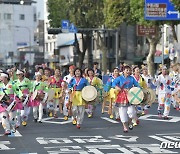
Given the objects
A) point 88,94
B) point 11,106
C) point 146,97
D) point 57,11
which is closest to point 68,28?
point 57,11

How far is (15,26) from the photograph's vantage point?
98.1 m

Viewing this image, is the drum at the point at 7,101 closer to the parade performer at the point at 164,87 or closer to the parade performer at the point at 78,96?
the parade performer at the point at 78,96

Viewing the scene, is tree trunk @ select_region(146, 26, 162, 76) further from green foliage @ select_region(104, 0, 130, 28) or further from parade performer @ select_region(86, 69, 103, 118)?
parade performer @ select_region(86, 69, 103, 118)

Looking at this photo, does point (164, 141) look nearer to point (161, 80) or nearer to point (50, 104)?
point (161, 80)

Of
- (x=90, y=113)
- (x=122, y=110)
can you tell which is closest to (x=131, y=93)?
(x=122, y=110)

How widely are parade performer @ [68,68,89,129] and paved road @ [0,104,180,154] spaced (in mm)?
376

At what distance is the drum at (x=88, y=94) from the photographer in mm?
17703

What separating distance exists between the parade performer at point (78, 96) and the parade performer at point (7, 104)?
2.02 meters

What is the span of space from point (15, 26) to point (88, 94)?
268 ft

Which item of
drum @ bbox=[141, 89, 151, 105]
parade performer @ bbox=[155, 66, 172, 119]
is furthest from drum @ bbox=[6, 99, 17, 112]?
parade performer @ bbox=[155, 66, 172, 119]

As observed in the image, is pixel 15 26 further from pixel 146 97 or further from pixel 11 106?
pixel 11 106

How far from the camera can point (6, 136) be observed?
15.6 metres

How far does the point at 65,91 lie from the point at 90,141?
6.30 metres

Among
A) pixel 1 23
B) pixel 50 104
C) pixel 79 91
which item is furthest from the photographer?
pixel 1 23
